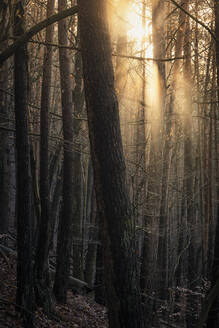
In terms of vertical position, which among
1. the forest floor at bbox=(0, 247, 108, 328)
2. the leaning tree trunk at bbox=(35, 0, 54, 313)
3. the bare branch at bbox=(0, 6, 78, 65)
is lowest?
the forest floor at bbox=(0, 247, 108, 328)

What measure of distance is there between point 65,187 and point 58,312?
121 inches

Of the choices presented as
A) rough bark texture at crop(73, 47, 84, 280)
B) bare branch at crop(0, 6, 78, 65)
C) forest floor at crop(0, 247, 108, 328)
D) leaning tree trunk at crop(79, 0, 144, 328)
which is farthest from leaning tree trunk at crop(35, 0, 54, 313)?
rough bark texture at crop(73, 47, 84, 280)

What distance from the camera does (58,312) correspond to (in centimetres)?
901

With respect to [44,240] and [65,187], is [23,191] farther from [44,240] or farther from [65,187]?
[65,187]

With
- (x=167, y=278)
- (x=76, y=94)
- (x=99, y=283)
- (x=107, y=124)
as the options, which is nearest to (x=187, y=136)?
(x=76, y=94)

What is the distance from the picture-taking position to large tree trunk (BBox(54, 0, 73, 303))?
1002 cm

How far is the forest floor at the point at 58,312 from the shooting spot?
737cm

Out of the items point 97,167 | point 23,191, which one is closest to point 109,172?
point 97,167

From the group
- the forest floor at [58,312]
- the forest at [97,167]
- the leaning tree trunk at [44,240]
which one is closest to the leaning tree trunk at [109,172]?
the forest at [97,167]

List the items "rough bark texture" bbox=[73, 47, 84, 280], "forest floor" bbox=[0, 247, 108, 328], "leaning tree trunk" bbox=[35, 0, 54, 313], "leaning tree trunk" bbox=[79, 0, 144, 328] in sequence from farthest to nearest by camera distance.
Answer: "rough bark texture" bbox=[73, 47, 84, 280] → "leaning tree trunk" bbox=[35, 0, 54, 313] → "forest floor" bbox=[0, 247, 108, 328] → "leaning tree trunk" bbox=[79, 0, 144, 328]

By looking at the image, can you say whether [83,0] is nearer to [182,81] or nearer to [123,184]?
[123,184]

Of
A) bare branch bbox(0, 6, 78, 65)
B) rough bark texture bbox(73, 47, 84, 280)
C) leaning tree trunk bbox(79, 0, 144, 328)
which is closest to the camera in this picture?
leaning tree trunk bbox(79, 0, 144, 328)

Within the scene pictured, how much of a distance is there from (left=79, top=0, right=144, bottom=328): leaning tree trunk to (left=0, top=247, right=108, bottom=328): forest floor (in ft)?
8.86

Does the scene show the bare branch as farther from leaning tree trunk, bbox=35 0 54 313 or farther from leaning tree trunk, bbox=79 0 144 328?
leaning tree trunk, bbox=35 0 54 313
